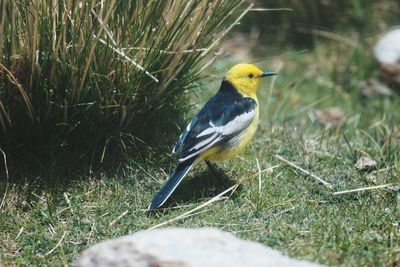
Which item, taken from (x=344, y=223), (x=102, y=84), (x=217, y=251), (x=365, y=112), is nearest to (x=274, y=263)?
(x=217, y=251)

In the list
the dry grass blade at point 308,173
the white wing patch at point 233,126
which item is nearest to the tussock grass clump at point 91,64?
the white wing patch at point 233,126

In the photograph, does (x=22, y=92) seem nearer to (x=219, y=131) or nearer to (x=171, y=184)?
(x=171, y=184)

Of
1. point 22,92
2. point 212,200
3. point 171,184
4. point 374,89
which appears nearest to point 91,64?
point 22,92

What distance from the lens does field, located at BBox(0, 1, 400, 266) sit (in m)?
4.04

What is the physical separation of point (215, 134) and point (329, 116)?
236 centimetres

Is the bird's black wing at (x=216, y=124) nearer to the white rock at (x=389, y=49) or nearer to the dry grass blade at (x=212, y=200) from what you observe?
the dry grass blade at (x=212, y=200)

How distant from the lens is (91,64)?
437cm

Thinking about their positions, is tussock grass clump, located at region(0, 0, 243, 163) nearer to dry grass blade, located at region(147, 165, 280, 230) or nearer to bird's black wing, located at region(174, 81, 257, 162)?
bird's black wing, located at region(174, 81, 257, 162)

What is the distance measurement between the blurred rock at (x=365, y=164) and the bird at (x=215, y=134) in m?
0.77

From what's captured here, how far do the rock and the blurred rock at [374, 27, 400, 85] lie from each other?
4.20 metres

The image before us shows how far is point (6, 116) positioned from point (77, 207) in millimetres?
648

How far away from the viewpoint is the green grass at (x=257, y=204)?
4023 millimetres

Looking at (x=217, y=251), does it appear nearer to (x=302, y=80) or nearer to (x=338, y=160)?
(x=338, y=160)

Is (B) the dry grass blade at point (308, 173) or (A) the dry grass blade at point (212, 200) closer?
(A) the dry grass blade at point (212, 200)
